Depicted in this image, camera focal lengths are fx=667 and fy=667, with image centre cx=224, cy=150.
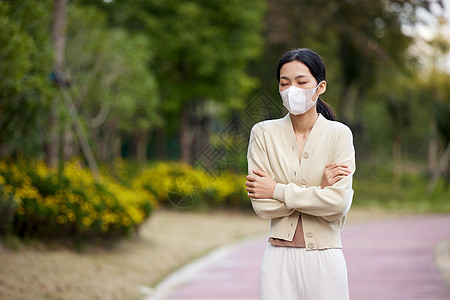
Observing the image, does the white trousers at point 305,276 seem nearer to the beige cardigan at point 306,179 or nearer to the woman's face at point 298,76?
the beige cardigan at point 306,179

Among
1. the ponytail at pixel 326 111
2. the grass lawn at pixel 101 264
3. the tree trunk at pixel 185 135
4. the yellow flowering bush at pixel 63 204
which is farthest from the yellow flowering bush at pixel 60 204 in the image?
the tree trunk at pixel 185 135

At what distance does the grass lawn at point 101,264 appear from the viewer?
7.33 meters

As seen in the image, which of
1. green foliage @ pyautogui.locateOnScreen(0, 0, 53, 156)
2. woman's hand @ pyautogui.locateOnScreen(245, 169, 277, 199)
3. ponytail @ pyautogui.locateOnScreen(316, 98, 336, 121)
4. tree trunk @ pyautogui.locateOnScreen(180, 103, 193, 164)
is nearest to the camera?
woman's hand @ pyautogui.locateOnScreen(245, 169, 277, 199)

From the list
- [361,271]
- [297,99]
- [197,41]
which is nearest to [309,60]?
[297,99]

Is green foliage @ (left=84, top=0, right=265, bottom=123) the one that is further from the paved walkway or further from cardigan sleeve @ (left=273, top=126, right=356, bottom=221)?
cardigan sleeve @ (left=273, top=126, right=356, bottom=221)

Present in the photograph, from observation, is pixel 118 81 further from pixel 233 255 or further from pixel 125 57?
pixel 233 255

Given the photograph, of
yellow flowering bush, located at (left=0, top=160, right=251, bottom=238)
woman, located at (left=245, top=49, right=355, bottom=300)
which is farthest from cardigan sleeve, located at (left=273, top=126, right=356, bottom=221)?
yellow flowering bush, located at (left=0, top=160, right=251, bottom=238)

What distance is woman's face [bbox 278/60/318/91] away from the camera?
3480 mm

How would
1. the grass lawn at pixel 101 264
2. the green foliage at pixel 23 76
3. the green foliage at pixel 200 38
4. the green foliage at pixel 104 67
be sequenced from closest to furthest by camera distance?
1. the grass lawn at pixel 101 264
2. the green foliage at pixel 23 76
3. the green foliage at pixel 104 67
4. the green foliage at pixel 200 38

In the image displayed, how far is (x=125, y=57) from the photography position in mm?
18797

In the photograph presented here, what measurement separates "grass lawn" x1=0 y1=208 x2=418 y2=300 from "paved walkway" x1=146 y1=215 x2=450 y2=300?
0.38 metres

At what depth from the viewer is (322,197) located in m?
3.35

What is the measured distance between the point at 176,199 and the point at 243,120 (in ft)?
48.3

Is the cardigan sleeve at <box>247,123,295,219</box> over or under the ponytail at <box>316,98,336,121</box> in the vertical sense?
under
